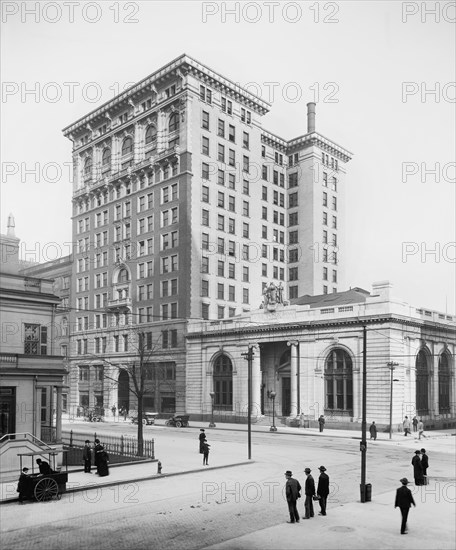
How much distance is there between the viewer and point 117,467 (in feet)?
100

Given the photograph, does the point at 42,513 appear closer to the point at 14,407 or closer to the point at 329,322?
the point at 14,407

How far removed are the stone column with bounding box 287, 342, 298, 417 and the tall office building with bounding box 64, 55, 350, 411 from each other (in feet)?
51.6

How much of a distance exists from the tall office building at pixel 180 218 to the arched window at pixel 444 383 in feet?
86.8

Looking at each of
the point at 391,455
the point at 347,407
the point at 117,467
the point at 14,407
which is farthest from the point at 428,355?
the point at 14,407

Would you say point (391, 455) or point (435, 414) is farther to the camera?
point (435, 414)

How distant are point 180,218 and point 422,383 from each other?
33.2 meters

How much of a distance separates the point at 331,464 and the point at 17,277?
62.1 feet

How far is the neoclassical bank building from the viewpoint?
5344 cm

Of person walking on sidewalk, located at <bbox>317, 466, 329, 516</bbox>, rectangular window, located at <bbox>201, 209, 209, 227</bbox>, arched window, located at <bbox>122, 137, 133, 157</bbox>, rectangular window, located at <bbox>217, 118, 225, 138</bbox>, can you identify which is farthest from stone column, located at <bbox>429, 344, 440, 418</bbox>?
arched window, located at <bbox>122, 137, 133, 157</bbox>

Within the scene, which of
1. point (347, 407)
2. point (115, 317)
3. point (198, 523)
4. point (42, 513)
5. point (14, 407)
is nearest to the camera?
point (198, 523)

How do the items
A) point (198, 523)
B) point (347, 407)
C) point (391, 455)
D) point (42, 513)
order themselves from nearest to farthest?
1. point (198, 523)
2. point (42, 513)
3. point (391, 455)
4. point (347, 407)

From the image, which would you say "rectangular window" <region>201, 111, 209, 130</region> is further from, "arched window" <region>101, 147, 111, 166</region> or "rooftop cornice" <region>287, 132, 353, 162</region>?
"rooftop cornice" <region>287, 132, 353, 162</region>

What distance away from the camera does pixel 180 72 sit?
7475 centimetres

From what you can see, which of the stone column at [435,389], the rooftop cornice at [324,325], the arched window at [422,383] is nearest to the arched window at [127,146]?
the rooftop cornice at [324,325]
